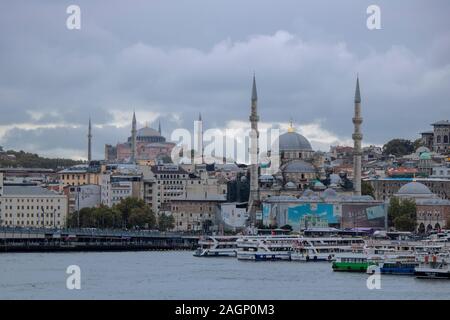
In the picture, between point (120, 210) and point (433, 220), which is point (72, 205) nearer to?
point (120, 210)

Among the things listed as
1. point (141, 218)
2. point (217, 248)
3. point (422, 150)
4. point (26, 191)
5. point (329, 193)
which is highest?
point (422, 150)

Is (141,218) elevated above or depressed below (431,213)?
below

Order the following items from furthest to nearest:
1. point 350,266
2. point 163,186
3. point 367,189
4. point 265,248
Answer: point 163,186, point 367,189, point 265,248, point 350,266

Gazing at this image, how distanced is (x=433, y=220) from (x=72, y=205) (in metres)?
16.4

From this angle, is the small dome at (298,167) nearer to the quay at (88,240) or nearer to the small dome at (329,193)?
the small dome at (329,193)

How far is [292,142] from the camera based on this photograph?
71.6m

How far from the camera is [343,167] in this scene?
265ft

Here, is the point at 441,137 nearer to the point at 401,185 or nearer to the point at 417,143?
the point at 417,143

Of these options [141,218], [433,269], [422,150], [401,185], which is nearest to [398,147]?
[422,150]

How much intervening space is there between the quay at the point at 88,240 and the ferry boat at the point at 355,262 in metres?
14.2

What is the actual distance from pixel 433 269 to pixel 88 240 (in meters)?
20.9

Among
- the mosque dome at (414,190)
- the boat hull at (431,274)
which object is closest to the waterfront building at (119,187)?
the mosque dome at (414,190)
